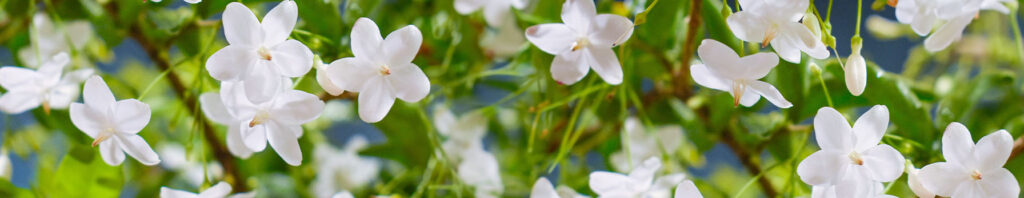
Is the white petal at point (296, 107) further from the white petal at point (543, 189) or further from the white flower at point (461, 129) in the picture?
the white flower at point (461, 129)

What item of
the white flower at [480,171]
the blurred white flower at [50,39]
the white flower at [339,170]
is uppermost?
the blurred white flower at [50,39]

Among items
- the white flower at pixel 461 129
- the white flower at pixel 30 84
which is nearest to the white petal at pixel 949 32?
the white flower at pixel 461 129

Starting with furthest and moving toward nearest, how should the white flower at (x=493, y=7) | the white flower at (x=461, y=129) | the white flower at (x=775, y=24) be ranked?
the white flower at (x=461, y=129)
the white flower at (x=493, y=7)
the white flower at (x=775, y=24)

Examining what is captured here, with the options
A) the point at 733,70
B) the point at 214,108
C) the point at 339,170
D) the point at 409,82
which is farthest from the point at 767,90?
the point at 339,170

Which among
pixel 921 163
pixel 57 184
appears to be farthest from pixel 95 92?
pixel 921 163

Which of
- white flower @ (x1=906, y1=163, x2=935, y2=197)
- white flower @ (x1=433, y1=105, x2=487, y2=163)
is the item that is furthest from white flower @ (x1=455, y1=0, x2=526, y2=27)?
white flower @ (x1=906, y1=163, x2=935, y2=197)

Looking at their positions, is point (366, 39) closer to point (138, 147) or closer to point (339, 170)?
point (138, 147)
